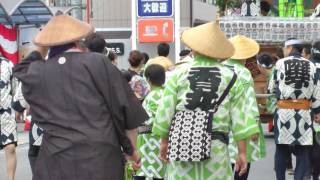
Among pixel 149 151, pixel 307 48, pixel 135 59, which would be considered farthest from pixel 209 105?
pixel 307 48

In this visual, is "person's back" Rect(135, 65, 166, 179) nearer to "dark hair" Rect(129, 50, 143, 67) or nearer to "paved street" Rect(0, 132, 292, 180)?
"dark hair" Rect(129, 50, 143, 67)

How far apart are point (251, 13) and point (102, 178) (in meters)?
11.2

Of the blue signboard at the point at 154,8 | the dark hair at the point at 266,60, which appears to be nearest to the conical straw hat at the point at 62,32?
the dark hair at the point at 266,60

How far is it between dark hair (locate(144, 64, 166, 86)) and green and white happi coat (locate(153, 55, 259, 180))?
196 cm

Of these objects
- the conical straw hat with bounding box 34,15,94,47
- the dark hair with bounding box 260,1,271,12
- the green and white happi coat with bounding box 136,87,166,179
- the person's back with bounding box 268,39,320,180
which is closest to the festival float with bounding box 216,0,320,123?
the dark hair with bounding box 260,1,271,12

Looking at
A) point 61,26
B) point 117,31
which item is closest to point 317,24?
point 61,26

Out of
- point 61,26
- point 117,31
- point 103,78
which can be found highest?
point 61,26

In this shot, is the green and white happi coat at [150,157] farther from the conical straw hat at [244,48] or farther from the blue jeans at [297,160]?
the blue jeans at [297,160]

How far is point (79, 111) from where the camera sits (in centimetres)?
429

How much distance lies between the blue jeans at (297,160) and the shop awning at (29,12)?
1188 cm

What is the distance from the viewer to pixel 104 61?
4.34 m

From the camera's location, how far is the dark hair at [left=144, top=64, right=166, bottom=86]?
729cm

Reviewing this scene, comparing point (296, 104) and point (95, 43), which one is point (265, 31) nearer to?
point (296, 104)

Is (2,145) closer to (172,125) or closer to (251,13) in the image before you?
(172,125)
